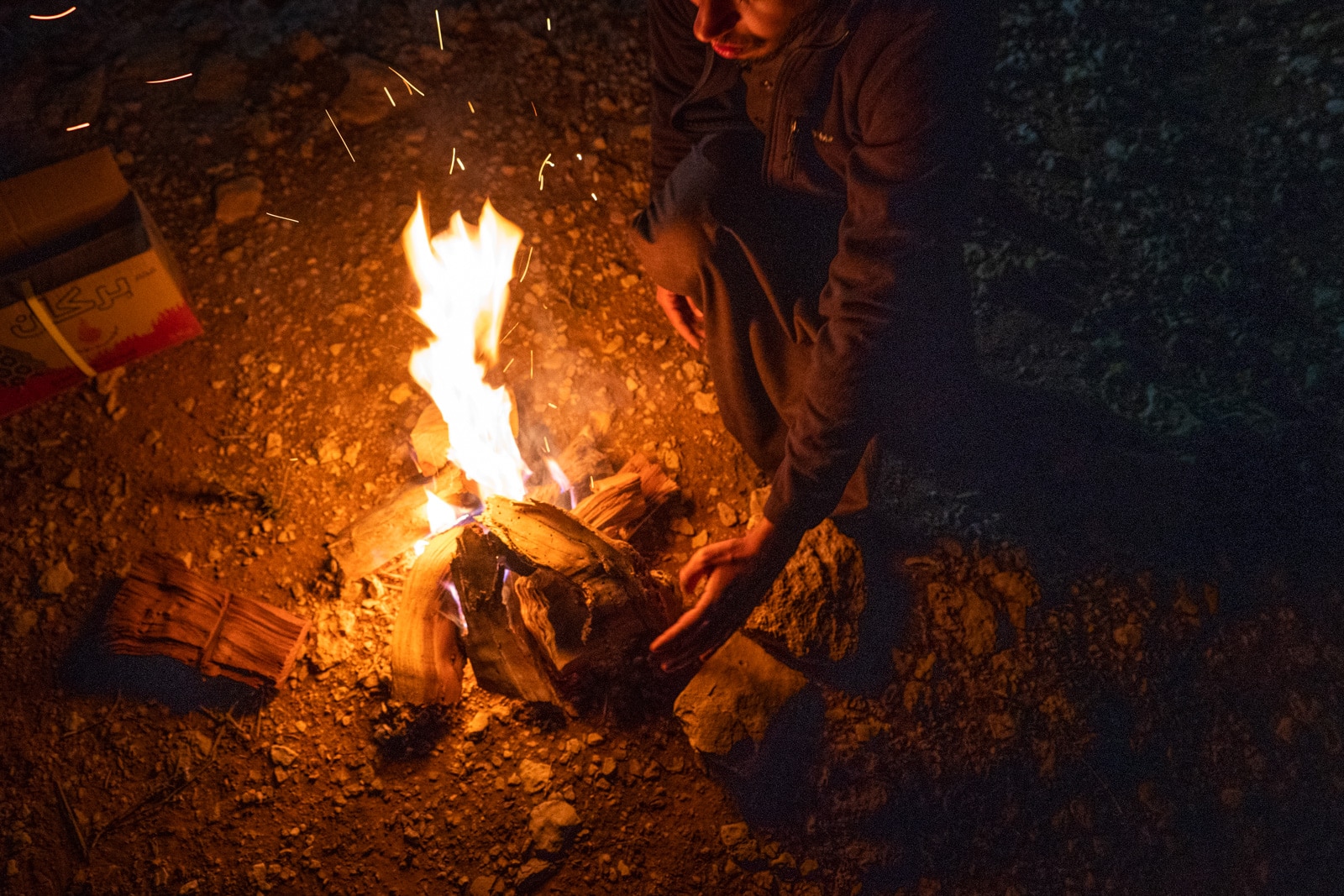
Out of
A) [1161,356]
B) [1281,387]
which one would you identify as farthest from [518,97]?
[1281,387]

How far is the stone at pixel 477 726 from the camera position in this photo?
2.42 meters

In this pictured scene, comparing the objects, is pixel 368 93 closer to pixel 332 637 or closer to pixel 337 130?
pixel 337 130

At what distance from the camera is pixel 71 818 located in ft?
7.62

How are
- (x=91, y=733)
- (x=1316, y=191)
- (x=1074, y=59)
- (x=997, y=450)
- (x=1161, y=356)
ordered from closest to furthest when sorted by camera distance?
1. (x=91, y=733)
2. (x=997, y=450)
3. (x=1161, y=356)
4. (x=1316, y=191)
5. (x=1074, y=59)

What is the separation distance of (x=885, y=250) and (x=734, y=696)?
1349 mm

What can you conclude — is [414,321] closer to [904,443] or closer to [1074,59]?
[904,443]

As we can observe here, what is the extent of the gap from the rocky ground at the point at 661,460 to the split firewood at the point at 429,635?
109 mm

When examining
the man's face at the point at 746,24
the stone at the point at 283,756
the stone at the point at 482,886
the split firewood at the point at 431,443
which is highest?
the man's face at the point at 746,24

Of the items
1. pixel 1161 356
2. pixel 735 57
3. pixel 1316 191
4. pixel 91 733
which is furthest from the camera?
pixel 1316 191

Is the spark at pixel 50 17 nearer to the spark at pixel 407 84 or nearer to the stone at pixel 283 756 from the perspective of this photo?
the spark at pixel 407 84

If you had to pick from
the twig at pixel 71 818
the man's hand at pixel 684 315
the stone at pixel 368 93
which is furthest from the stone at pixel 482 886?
the stone at pixel 368 93

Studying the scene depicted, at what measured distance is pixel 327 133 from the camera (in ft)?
12.3

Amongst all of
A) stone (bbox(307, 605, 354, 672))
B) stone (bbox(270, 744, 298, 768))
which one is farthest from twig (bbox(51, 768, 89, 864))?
stone (bbox(307, 605, 354, 672))

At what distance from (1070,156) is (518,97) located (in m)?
2.61
